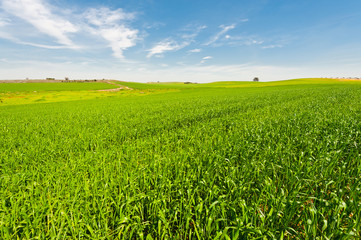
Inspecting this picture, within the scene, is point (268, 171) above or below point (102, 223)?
above

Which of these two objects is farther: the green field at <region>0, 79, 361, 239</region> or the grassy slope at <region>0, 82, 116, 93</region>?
the grassy slope at <region>0, 82, 116, 93</region>

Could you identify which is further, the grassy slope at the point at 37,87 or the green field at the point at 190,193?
the grassy slope at the point at 37,87

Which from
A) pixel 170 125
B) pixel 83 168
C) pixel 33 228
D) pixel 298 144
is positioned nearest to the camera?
pixel 33 228

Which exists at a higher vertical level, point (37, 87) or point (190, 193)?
point (37, 87)

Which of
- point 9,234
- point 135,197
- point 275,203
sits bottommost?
point 9,234

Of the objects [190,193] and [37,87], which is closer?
[190,193]

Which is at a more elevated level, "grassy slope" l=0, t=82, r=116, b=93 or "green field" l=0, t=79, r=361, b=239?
"grassy slope" l=0, t=82, r=116, b=93

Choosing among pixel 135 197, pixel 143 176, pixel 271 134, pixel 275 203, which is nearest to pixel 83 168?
pixel 143 176

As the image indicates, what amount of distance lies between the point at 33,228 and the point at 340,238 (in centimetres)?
428

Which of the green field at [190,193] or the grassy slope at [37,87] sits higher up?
the grassy slope at [37,87]

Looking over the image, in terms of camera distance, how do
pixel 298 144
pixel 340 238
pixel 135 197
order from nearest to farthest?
pixel 340 238 → pixel 135 197 → pixel 298 144

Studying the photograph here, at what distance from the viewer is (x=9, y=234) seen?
96.9 inches

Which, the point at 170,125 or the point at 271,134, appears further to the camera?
the point at 170,125

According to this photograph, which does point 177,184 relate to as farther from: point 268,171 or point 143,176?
point 268,171
